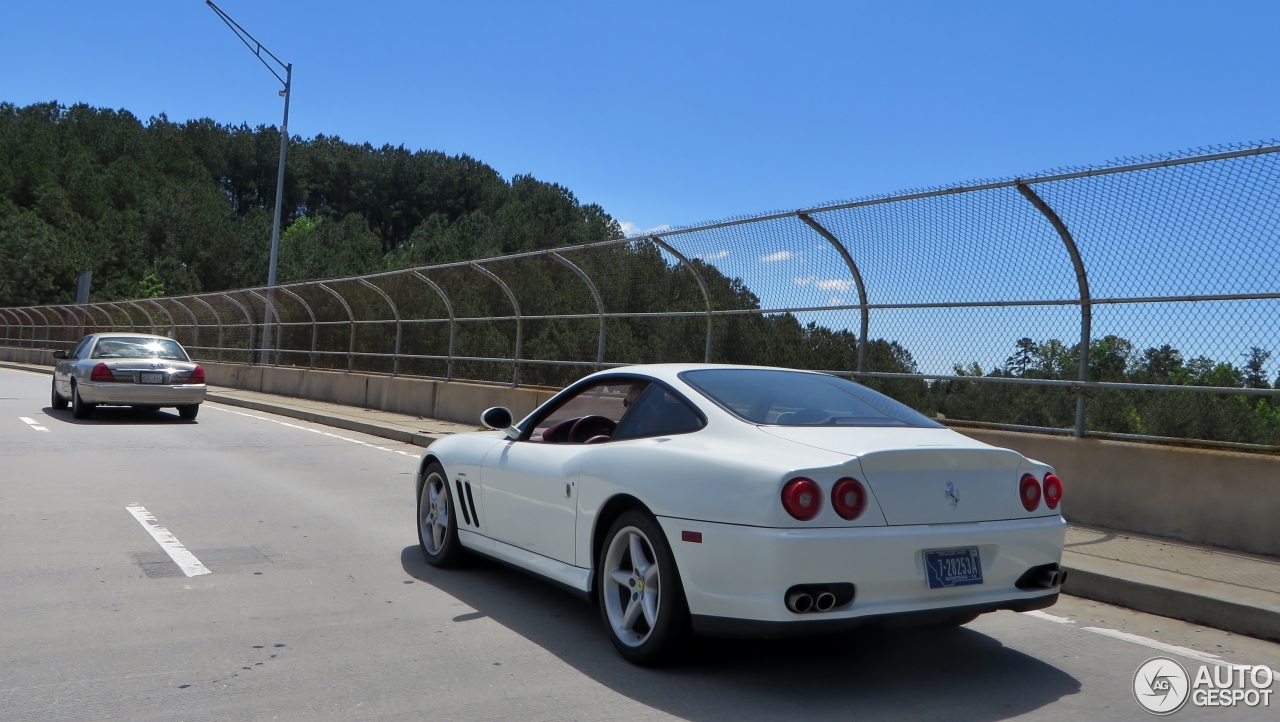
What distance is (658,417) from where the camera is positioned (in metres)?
5.05

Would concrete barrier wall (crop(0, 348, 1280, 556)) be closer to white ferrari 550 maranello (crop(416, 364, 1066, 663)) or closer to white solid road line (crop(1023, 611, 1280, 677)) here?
white solid road line (crop(1023, 611, 1280, 677))

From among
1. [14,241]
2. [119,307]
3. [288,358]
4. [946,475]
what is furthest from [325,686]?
[14,241]

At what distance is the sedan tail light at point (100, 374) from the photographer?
16.7m

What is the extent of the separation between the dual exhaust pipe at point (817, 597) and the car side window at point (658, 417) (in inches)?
37.5

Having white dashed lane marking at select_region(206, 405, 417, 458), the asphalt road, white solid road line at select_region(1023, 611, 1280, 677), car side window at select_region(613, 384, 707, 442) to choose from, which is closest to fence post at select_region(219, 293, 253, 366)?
white dashed lane marking at select_region(206, 405, 417, 458)

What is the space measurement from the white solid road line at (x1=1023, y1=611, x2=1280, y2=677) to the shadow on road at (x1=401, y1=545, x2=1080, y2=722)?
0.67m

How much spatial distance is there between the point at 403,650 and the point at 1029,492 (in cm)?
273

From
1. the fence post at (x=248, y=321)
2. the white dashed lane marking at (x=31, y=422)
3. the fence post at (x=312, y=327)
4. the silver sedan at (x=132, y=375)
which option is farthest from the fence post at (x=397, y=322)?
the fence post at (x=248, y=321)

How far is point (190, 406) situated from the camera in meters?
17.6

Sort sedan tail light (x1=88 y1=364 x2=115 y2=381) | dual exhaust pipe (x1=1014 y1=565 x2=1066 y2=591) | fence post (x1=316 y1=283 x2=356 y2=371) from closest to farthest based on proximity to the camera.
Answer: dual exhaust pipe (x1=1014 y1=565 x2=1066 y2=591)
sedan tail light (x1=88 y1=364 x2=115 y2=381)
fence post (x1=316 y1=283 x2=356 y2=371)

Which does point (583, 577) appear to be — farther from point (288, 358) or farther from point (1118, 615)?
point (288, 358)

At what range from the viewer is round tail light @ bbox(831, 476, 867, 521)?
13.6ft

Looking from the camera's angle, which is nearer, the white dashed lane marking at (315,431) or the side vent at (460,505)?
the side vent at (460,505)

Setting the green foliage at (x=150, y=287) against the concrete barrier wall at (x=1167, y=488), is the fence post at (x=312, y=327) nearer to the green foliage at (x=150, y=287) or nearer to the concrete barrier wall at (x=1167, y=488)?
the concrete barrier wall at (x=1167, y=488)
